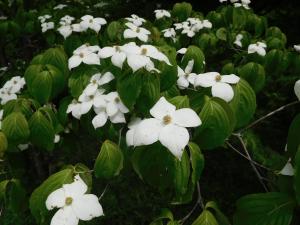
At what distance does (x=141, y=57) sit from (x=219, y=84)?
0.73 feet

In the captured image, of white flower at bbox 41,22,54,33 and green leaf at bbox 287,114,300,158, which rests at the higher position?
green leaf at bbox 287,114,300,158

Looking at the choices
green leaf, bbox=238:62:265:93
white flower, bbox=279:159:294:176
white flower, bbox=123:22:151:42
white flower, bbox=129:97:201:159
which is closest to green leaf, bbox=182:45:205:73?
white flower, bbox=123:22:151:42

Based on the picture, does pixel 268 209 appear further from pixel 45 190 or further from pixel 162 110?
pixel 45 190

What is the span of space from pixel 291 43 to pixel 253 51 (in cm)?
140

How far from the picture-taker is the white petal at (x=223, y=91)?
0.99m

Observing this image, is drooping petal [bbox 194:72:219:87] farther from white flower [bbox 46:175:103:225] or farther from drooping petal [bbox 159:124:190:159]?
white flower [bbox 46:175:103:225]

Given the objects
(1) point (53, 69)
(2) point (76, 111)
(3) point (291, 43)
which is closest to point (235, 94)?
(2) point (76, 111)

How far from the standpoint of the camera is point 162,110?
898mm

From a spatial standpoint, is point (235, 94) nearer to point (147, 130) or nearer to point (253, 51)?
point (147, 130)

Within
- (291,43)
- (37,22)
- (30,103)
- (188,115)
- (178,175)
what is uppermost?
(188,115)

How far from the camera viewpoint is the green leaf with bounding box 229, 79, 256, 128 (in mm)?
1014

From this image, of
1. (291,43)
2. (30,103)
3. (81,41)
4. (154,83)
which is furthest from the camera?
→ (291,43)

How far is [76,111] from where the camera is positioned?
122cm

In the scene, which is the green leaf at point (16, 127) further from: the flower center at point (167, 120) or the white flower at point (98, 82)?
the flower center at point (167, 120)
